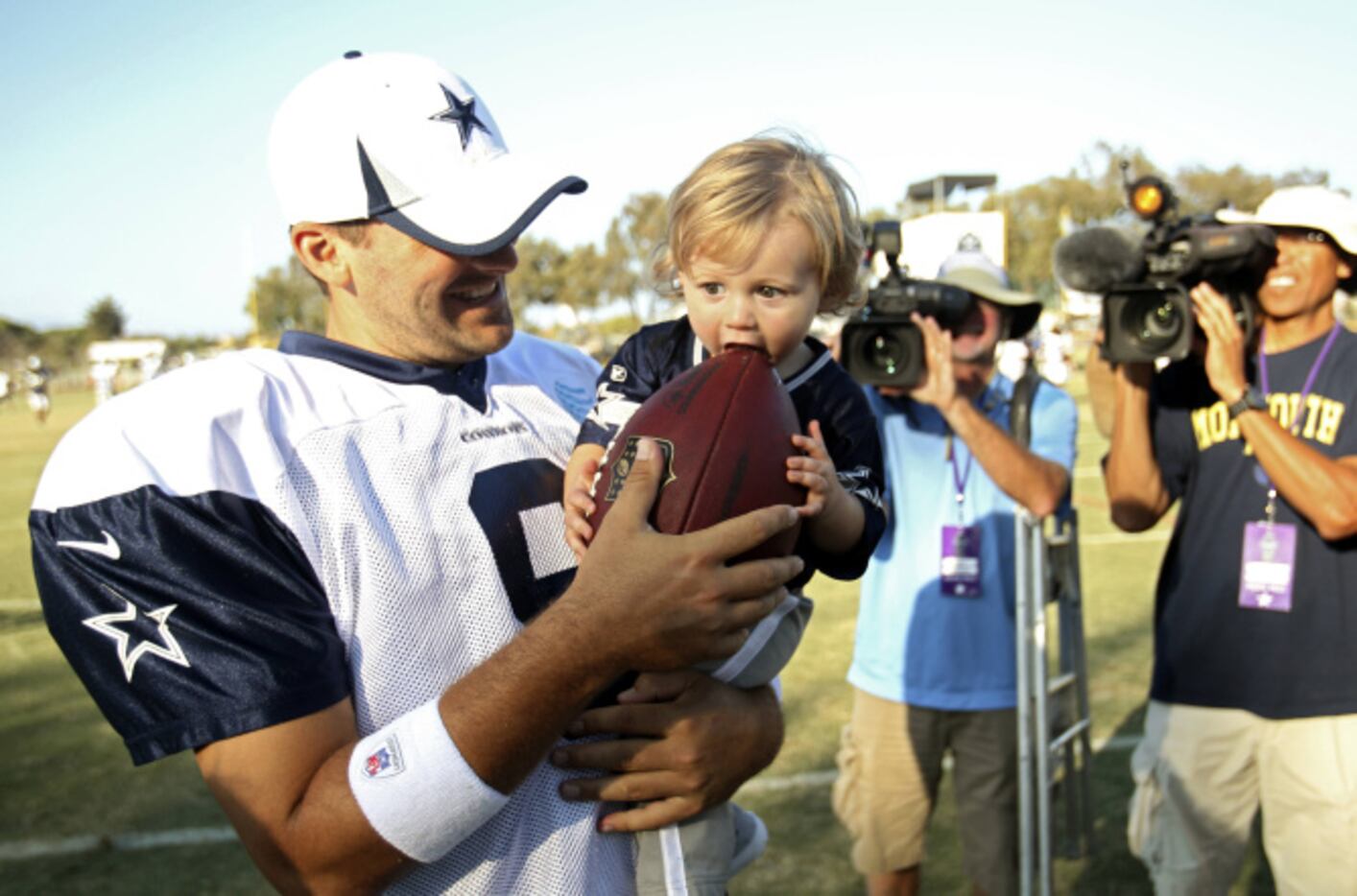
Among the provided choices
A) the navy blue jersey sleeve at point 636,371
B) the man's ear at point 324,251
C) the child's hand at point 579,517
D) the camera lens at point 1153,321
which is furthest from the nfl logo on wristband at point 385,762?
the camera lens at point 1153,321

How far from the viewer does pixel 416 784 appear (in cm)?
160

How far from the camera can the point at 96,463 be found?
171cm

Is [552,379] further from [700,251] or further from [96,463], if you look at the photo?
[96,463]

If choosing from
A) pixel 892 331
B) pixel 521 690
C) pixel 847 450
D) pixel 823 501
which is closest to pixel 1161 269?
pixel 892 331

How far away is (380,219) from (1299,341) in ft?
10.5

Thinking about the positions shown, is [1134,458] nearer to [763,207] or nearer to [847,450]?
[847,450]

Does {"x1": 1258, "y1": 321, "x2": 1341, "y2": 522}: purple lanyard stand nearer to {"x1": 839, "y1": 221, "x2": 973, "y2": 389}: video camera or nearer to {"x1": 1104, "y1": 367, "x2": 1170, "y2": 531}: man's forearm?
{"x1": 1104, "y1": 367, "x2": 1170, "y2": 531}: man's forearm

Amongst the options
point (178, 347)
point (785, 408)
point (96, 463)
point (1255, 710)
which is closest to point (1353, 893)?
point (1255, 710)

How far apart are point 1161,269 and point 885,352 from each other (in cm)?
98

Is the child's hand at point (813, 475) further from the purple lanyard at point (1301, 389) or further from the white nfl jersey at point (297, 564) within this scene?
the purple lanyard at point (1301, 389)

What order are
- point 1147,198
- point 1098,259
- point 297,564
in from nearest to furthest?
point 297,564
point 1147,198
point 1098,259

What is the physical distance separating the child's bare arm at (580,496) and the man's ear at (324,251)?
0.54 metres

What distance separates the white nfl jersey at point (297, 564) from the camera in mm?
1649

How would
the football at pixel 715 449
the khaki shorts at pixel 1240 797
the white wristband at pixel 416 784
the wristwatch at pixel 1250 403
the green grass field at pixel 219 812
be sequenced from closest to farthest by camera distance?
1. the white wristband at pixel 416 784
2. the football at pixel 715 449
3. the khaki shorts at pixel 1240 797
4. the wristwatch at pixel 1250 403
5. the green grass field at pixel 219 812
